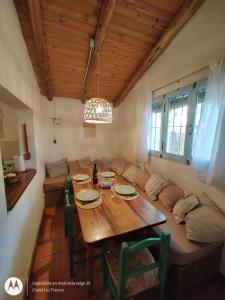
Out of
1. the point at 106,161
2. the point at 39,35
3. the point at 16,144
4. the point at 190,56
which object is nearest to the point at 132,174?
the point at 106,161

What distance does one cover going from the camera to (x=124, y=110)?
377 cm

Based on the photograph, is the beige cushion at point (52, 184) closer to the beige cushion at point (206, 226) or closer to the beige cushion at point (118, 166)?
Result: the beige cushion at point (118, 166)

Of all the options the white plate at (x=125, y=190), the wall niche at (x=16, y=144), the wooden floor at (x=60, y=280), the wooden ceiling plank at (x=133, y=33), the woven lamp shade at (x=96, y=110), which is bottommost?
the wooden floor at (x=60, y=280)

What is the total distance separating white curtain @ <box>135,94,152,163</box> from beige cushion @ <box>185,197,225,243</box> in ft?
4.52

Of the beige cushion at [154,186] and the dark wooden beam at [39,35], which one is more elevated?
the dark wooden beam at [39,35]

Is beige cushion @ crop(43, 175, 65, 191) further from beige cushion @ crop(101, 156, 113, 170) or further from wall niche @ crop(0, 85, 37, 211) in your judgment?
beige cushion @ crop(101, 156, 113, 170)

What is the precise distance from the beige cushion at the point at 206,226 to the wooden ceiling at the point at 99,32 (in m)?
2.32

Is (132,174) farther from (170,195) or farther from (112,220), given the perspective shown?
(112,220)

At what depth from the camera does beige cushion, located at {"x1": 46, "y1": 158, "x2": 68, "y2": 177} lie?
10.4ft

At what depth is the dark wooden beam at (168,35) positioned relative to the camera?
1.65 meters

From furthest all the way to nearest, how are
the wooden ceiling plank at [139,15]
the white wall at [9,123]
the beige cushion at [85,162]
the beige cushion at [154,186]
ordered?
the beige cushion at [85,162]
the white wall at [9,123]
the beige cushion at [154,186]
the wooden ceiling plank at [139,15]

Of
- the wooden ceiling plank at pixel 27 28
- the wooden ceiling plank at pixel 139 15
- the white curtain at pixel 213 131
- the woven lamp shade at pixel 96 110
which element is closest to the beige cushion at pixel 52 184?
the woven lamp shade at pixel 96 110

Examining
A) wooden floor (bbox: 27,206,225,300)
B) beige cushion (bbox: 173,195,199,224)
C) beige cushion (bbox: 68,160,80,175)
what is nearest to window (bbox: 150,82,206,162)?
beige cushion (bbox: 173,195,199,224)

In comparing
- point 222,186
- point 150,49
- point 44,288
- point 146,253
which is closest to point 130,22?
point 150,49
